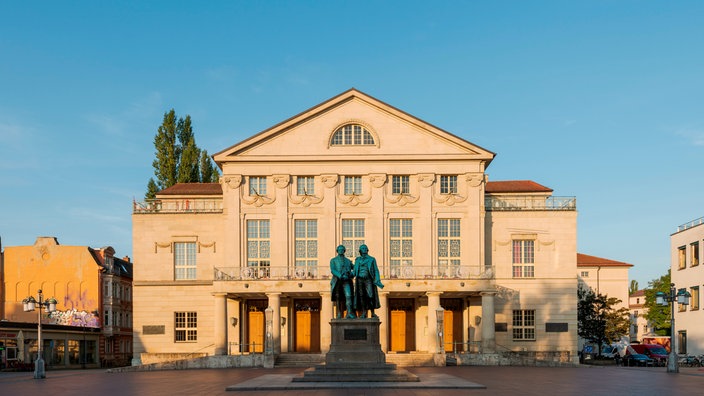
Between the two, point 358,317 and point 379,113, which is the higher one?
point 379,113

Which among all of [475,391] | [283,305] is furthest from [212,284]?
[475,391]

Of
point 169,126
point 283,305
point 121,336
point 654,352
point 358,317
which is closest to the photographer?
point 358,317

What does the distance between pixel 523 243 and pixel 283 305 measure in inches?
682

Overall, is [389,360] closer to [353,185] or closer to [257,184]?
[353,185]

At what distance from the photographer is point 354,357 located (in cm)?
2739

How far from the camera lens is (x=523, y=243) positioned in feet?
180

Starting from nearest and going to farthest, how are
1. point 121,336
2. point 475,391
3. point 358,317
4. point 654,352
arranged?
point 475,391 → point 358,317 → point 654,352 → point 121,336

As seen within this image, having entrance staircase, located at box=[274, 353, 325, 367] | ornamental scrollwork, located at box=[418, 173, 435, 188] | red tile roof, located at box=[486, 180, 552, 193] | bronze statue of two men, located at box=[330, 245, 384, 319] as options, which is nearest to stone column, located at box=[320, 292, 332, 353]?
entrance staircase, located at box=[274, 353, 325, 367]

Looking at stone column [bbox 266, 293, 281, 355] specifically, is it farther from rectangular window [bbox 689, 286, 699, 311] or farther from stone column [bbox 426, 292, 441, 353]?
rectangular window [bbox 689, 286, 699, 311]

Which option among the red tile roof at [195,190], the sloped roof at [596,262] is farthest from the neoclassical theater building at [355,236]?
the sloped roof at [596,262]

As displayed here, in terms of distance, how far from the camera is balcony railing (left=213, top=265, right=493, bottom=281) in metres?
49.5

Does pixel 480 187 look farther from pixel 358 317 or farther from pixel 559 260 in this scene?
pixel 358 317

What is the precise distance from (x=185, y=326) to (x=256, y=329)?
16.2ft

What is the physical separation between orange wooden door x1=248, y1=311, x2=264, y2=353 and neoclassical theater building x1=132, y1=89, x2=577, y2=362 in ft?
0.26
